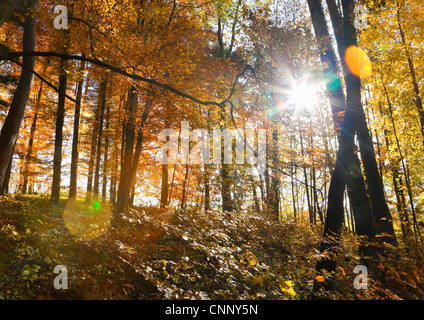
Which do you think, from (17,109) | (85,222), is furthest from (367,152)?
(17,109)

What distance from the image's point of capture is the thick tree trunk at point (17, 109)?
18.5ft

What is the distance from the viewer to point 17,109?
250 inches

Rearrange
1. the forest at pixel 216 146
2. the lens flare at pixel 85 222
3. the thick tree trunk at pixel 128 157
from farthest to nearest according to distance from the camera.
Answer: the thick tree trunk at pixel 128 157, the lens flare at pixel 85 222, the forest at pixel 216 146

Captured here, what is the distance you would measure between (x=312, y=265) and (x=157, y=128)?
10854 mm

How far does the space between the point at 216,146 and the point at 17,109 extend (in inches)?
510

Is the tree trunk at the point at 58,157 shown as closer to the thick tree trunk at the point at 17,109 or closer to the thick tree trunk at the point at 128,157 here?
the thick tree trunk at the point at 128,157

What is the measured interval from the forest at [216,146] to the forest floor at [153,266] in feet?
0.12

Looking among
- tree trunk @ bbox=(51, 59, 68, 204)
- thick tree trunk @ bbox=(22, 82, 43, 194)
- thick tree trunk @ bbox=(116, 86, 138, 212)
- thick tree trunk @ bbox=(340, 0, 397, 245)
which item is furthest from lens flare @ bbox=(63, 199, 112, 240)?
thick tree trunk @ bbox=(340, 0, 397, 245)

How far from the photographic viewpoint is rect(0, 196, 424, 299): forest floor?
11.6ft

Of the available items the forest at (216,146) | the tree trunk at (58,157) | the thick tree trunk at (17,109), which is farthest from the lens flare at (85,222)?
the thick tree trunk at (17,109)

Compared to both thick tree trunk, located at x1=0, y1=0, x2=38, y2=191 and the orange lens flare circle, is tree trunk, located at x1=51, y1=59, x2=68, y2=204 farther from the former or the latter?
the orange lens flare circle

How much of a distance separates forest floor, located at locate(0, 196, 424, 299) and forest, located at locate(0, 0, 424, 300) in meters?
0.04
